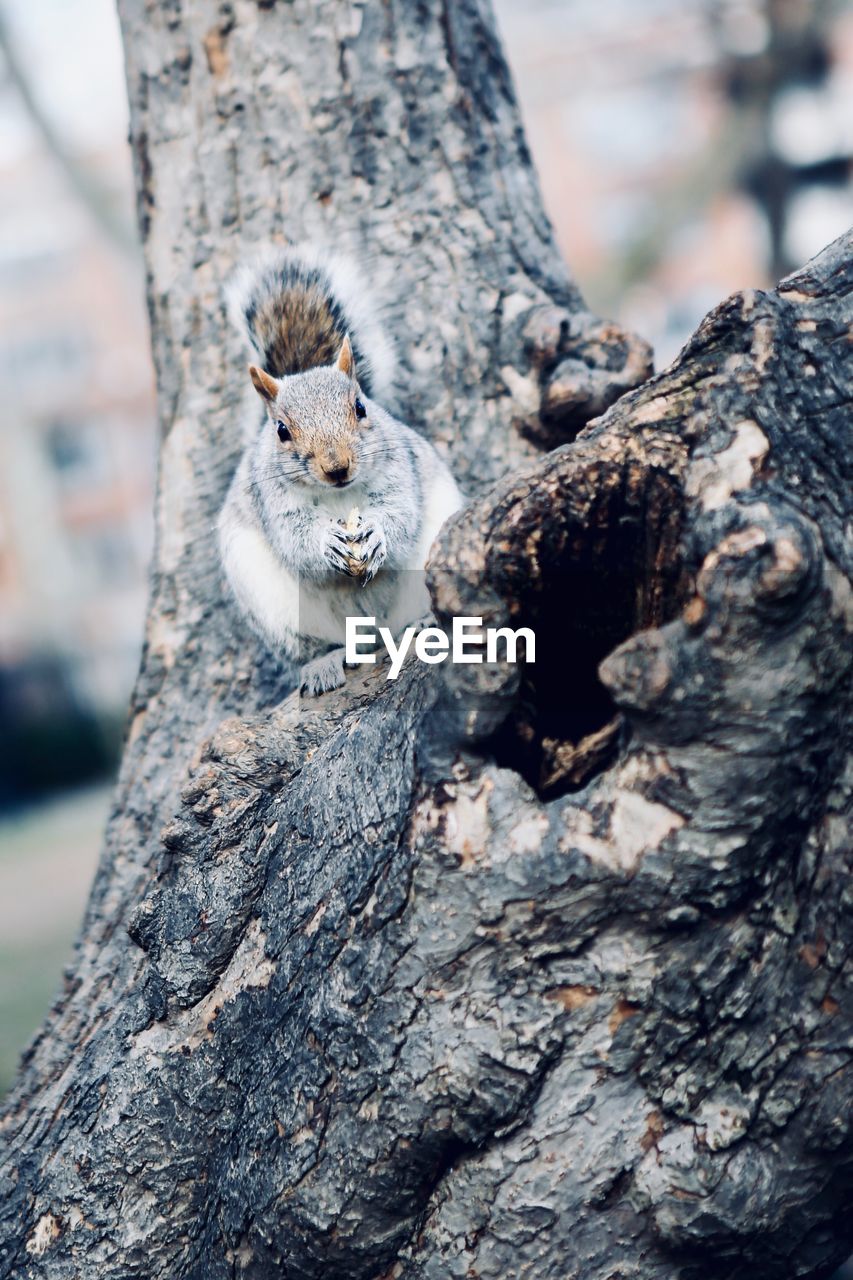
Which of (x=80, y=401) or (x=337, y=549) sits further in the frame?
(x=80, y=401)

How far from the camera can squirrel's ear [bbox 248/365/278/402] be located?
1958 mm

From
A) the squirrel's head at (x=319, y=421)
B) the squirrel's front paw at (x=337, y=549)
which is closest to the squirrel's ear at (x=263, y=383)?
the squirrel's head at (x=319, y=421)

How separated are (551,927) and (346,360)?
3.71 ft

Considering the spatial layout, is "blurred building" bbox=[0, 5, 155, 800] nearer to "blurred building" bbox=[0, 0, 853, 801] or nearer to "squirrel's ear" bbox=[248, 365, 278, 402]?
"blurred building" bbox=[0, 0, 853, 801]

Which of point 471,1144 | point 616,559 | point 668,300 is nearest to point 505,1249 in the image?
point 471,1144

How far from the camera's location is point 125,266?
828 centimetres

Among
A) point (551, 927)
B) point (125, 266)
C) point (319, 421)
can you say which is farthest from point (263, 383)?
Answer: point (125, 266)

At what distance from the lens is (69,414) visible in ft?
67.1

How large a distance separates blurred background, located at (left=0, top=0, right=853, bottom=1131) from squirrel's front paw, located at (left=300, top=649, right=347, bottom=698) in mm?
2426

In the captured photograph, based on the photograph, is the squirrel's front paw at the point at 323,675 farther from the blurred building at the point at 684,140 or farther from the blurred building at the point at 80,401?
the blurred building at the point at 80,401

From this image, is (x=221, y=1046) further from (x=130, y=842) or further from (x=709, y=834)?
(x=709, y=834)

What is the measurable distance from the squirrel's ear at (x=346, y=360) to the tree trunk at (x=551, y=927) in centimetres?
66

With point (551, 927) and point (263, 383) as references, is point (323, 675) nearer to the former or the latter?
point (263, 383)

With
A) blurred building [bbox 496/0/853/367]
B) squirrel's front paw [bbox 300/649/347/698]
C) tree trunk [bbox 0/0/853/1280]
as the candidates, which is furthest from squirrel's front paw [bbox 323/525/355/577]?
blurred building [bbox 496/0/853/367]
